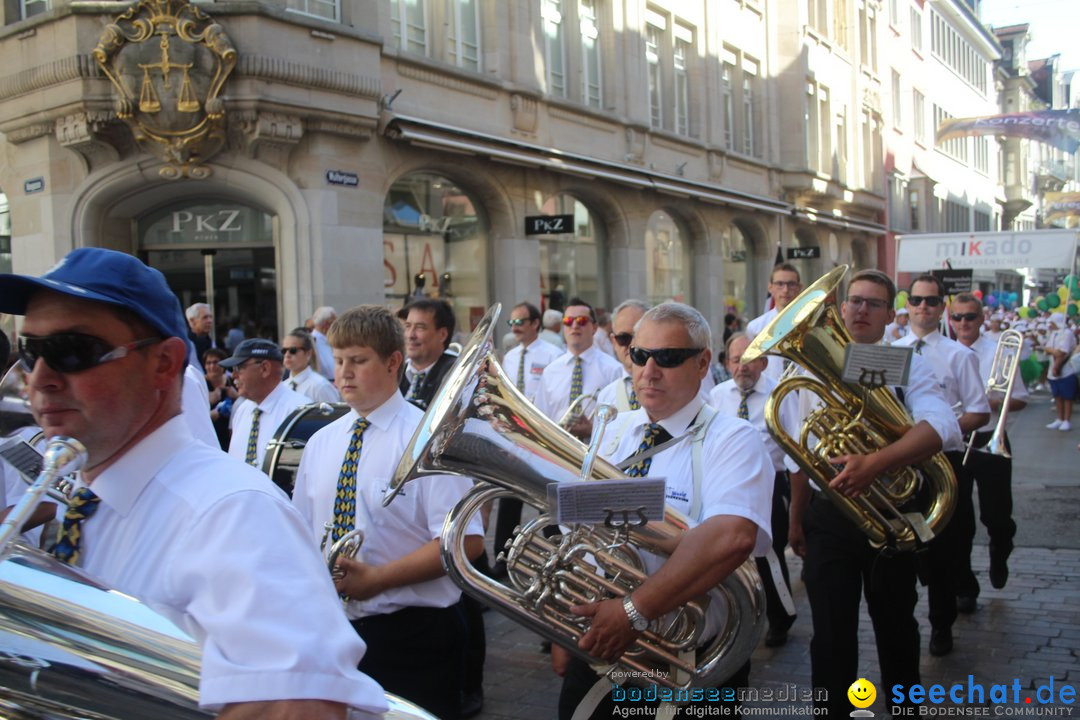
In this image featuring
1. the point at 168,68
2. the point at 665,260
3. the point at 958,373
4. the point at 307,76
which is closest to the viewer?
the point at 958,373

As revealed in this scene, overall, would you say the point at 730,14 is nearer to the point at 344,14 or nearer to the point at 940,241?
the point at 940,241

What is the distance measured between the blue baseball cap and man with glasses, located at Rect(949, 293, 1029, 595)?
513 cm

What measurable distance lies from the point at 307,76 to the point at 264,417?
860 centimetres

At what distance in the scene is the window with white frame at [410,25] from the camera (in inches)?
566

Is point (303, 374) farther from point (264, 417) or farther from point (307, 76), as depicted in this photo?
point (307, 76)

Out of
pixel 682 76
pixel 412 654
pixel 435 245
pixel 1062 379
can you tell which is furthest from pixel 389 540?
pixel 682 76

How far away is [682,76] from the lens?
73.2 feet

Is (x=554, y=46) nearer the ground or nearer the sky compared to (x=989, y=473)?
nearer the sky

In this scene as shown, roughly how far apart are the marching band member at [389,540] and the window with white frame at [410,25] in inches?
478

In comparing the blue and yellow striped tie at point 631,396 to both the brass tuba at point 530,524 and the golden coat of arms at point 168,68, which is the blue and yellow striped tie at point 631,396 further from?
the golden coat of arms at point 168,68

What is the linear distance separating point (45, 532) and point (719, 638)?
1940 mm

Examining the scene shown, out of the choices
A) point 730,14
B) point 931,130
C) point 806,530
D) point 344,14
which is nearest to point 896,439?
point 806,530

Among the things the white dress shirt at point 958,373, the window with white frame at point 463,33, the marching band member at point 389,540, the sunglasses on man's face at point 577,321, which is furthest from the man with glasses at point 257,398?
the window with white frame at point 463,33

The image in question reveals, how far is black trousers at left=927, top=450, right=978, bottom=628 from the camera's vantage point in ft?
17.0
